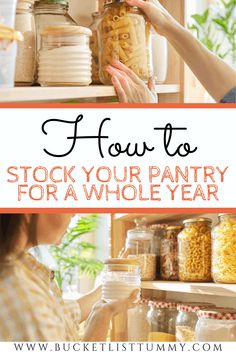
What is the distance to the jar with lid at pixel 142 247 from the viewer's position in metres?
1.45

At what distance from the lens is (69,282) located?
2807 mm

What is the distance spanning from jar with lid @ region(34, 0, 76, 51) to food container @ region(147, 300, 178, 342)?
2.09 feet

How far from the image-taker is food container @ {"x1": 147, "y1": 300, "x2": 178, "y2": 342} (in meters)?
1.43

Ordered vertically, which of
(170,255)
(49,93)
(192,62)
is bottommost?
(170,255)

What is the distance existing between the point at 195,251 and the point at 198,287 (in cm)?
8

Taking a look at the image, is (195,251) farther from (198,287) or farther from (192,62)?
(192,62)

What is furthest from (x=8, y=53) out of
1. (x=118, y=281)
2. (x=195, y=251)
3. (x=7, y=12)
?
(x=195, y=251)

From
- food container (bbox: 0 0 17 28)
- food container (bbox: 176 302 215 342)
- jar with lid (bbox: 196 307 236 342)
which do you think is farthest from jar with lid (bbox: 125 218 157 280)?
food container (bbox: 0 0 17 28)

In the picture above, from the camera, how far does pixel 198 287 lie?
123cm

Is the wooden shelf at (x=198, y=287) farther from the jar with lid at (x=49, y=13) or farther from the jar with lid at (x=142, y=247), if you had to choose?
the jar with lid at (x=49, y=13)

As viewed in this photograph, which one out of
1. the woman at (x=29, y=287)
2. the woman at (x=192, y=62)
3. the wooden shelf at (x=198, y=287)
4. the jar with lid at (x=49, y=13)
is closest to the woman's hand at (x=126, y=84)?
the woman at (x=192, y=62)

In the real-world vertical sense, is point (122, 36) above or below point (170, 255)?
above

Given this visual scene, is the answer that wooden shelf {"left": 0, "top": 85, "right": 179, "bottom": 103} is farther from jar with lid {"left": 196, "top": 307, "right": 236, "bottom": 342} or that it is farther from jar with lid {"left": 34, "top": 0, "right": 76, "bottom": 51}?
jar with lid {"left": 196, "top": 307, "right": 236, "bottom": 342}

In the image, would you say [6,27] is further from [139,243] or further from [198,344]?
[139,243]
